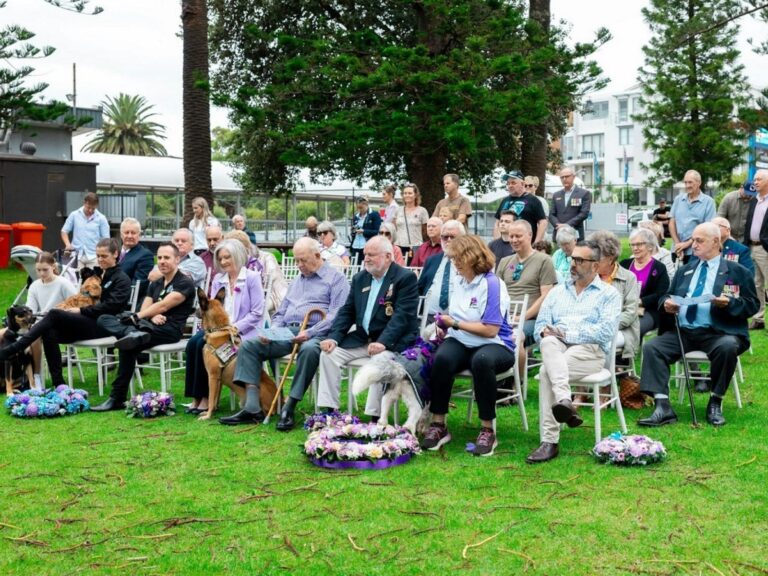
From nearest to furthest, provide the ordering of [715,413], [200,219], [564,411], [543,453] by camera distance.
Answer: [564,411]
[543,453]
[715,413]
[200,219]

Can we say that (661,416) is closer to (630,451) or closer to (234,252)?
(630,451)

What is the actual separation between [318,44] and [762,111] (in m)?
15.9

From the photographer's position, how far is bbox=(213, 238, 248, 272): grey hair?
7523mm

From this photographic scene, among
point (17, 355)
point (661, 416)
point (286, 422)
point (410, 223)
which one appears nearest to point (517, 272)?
point (661, 416)

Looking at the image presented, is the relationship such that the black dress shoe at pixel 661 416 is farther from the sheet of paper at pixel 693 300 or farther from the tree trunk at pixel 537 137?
the tree trunk at pixel 537 137

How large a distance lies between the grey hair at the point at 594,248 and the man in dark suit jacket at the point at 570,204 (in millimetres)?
4419

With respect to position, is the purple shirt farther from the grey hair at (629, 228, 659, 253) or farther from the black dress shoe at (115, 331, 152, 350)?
the grey hair at (629, 228, 659, 253)

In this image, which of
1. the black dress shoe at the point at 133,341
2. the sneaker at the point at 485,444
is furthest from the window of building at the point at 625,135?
the sneaker at the point at 485,444

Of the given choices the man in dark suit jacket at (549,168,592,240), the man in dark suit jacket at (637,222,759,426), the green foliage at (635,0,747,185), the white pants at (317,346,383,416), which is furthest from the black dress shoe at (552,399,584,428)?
the green foliage at (635,0,747,185)

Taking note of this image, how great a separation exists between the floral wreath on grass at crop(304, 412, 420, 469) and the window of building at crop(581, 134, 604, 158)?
8693cm

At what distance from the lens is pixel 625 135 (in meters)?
85.6

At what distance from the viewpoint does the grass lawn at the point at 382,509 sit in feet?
13.1

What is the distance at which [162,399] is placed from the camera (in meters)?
7.43

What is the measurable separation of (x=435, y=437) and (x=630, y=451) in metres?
1.28
